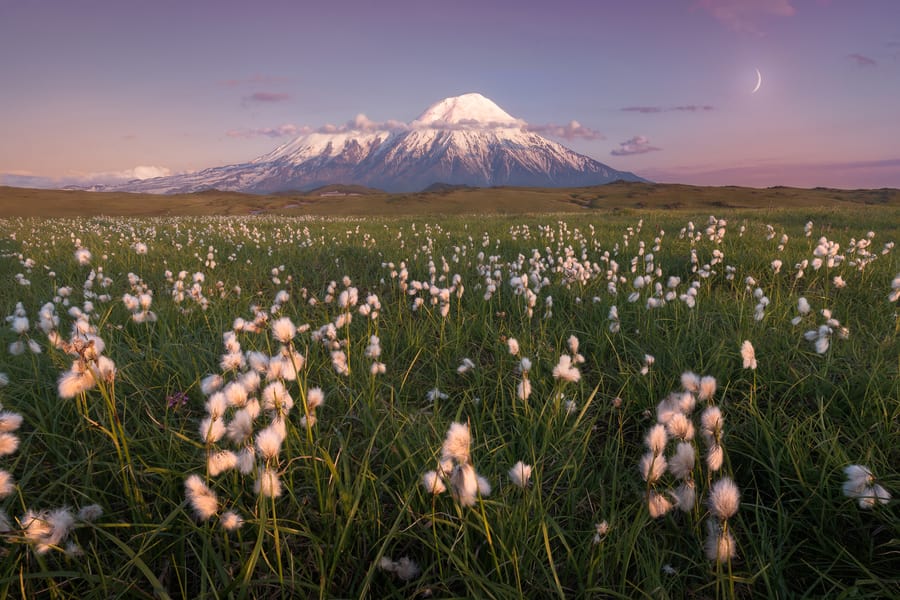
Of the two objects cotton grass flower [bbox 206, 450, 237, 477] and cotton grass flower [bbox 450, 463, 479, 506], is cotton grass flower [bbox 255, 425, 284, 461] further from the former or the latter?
cotton grass flower [bbox 450, 463, 479, 506]

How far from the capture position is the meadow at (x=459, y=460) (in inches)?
62.9

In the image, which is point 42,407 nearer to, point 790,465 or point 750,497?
point 750,497

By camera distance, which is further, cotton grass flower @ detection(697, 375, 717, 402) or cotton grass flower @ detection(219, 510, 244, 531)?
cotton grass flower @ detection(697, 375, 717, 402)

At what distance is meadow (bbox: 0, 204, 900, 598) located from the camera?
1599mm

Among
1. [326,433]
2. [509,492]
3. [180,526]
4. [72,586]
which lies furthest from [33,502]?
[509,492]

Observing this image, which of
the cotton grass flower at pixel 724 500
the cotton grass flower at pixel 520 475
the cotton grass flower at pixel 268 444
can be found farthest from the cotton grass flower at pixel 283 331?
the cotton grass flower at pixel 724 500

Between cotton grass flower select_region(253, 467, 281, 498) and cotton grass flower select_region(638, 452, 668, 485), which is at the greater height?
cotton grass flower select_region(638, 452, 668, 485)

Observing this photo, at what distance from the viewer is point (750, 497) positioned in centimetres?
220

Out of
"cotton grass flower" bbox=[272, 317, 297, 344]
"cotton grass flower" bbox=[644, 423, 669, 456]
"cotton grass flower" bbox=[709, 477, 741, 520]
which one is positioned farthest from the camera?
"cotton grass flower" bbox=[272, 317, 297, 344]

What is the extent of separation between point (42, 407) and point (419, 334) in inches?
104

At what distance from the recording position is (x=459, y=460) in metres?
1.53

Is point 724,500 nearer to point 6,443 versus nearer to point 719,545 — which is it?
point 719,545

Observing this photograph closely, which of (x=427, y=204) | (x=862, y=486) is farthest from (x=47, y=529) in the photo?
(x=427, y=204)

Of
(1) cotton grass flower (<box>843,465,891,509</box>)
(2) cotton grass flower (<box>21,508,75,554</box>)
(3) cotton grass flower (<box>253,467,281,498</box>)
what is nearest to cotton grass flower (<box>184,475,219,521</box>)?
(3) cotton grass flower (<box>253,467,281,498</box>)
